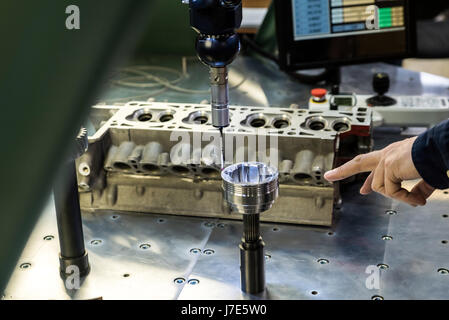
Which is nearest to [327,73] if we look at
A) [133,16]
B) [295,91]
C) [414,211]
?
[295,91]

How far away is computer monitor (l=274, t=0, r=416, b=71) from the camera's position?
192 cm

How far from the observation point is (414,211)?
1.49 meters

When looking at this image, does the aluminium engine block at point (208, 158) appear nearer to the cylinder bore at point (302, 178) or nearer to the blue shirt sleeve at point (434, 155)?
the cylinder bore at point (302, 178)

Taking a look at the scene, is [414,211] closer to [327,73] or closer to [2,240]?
[327,73]

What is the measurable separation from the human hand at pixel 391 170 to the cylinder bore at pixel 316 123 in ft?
1.39

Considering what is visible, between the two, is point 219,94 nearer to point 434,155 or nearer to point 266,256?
point 434,155

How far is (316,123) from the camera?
1.53 m

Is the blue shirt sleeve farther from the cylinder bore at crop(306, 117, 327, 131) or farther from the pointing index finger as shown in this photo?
the cylinder bore at crop(306, 117, 327, 131)

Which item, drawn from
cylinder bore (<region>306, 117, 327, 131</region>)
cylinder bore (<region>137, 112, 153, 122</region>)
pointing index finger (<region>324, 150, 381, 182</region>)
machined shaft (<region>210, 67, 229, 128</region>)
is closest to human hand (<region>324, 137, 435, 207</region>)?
pointing index finger (<region>324, 150, 381, 182</region>)

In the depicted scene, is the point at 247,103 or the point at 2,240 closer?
the point at 2,240

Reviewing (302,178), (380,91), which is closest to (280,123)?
(302,178)

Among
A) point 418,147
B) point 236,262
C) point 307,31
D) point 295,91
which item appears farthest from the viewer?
point 295,91
